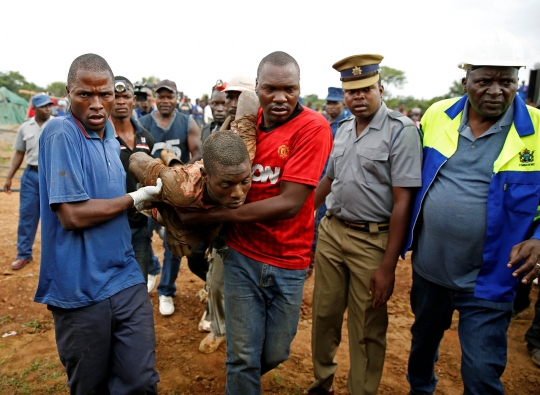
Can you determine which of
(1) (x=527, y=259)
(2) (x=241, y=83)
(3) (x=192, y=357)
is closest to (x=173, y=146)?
(2) (x=241, y=83)

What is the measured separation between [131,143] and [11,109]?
57.8ft

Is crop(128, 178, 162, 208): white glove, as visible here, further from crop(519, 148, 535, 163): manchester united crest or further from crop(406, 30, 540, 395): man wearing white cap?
crop(519, 148, 535, 163): manchester united crest

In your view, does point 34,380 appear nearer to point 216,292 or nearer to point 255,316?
point 216,292

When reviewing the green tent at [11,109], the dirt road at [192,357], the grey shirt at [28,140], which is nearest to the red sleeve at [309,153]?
the dirt road at [192,357]

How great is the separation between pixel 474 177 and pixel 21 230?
5583 mm

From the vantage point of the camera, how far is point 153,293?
4.94 meters

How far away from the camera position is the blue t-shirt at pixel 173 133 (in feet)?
15.0

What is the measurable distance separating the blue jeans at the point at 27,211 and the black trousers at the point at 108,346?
152 inches

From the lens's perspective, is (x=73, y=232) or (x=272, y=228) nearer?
(x=73, y=232)

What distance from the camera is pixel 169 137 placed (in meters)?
4.62

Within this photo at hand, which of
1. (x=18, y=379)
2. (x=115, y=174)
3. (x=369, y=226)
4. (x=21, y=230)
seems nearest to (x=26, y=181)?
(x=21, y=230)

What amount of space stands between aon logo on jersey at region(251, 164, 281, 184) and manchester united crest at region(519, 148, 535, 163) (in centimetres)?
137

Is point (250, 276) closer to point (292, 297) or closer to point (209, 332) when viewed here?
point (292, 297)

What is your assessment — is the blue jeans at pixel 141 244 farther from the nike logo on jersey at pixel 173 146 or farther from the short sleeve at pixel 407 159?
the short sleeve at pixel 407 159
